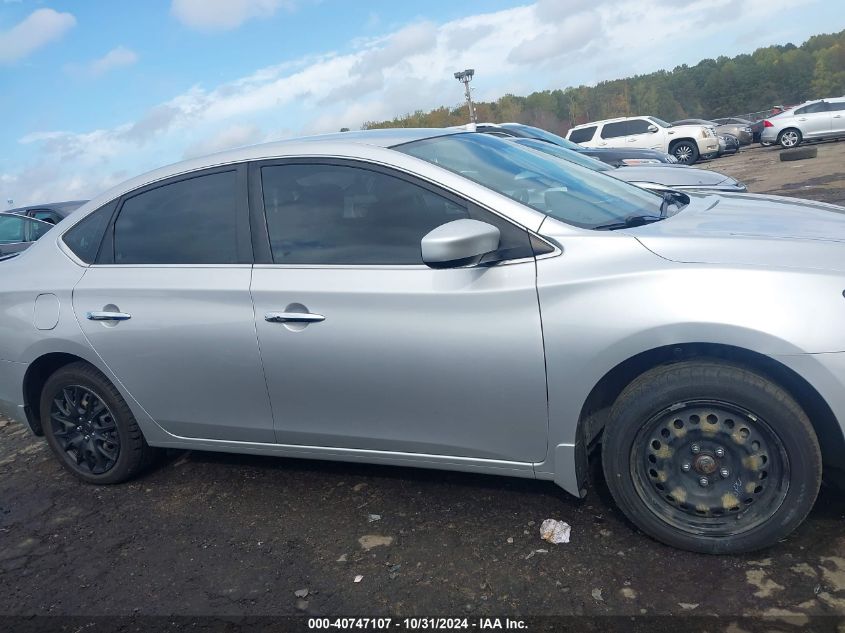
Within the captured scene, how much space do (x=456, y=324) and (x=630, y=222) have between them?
89 cm

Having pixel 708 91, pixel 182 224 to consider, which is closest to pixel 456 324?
pixel 182 224

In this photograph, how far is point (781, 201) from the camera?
387 centimetres

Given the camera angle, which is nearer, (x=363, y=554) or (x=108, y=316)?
(x=363, y=554)

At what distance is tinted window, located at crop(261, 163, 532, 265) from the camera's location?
3193mm

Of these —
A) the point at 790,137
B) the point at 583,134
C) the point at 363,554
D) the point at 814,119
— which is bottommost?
the point at 363,554

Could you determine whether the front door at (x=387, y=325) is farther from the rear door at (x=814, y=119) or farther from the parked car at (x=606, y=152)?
the rear door at (x=814, y=119)

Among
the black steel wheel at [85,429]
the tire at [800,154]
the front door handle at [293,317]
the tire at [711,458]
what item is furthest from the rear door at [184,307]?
the tire at [800,154]

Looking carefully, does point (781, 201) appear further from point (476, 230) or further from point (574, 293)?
point (476, 230)

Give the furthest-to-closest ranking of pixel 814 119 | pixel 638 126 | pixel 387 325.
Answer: pixel 814 119 → pixel 638 126 → pixel 387 325

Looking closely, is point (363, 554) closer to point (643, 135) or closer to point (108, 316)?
point (108, 316)

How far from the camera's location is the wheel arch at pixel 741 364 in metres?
2.66

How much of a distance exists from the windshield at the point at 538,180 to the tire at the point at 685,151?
69.1ft

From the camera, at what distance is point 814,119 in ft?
83.4

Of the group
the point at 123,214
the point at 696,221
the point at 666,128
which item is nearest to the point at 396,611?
the point at 696,221
